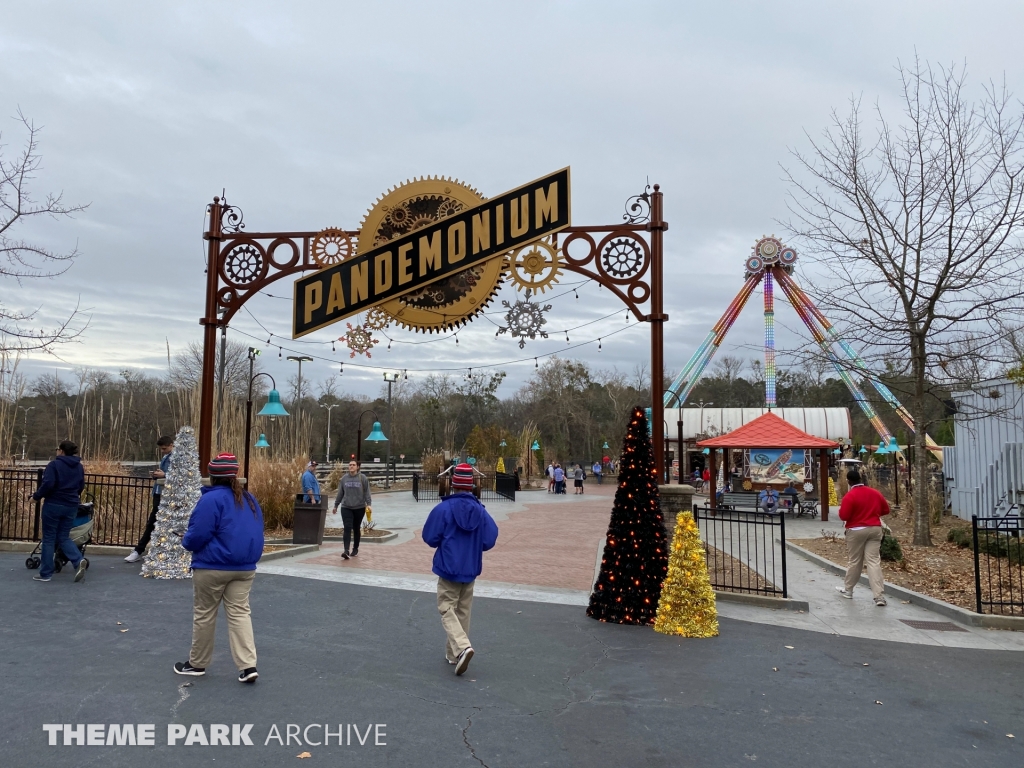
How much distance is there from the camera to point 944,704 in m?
5.25

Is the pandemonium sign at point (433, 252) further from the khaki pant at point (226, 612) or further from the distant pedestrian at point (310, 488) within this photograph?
the khaki pant at point (226, 612)

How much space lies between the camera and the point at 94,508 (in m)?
11.2

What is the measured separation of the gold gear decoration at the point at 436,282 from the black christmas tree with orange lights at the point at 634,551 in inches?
158

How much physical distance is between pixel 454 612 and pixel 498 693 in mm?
809

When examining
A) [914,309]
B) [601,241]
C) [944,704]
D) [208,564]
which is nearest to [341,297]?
[601,241]

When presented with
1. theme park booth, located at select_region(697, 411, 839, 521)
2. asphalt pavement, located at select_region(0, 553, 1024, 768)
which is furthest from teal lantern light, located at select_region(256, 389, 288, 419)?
theme park booth, located at select_region(697, 411, 839, 521)

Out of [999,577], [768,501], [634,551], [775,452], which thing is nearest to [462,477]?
[634,551]

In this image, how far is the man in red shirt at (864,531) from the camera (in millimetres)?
8962

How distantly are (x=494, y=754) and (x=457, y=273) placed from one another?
313 inches

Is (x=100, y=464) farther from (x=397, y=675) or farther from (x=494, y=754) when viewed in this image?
(x=494, y=754)

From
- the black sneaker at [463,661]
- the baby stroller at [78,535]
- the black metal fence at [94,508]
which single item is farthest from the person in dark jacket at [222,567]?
the black metal fence at [94,508]

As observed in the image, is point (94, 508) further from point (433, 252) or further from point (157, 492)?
point (433, 252)

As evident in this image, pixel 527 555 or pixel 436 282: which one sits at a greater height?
pixel 436 282

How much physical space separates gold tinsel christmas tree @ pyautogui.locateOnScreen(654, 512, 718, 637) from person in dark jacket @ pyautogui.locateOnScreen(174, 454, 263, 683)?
405 cm
